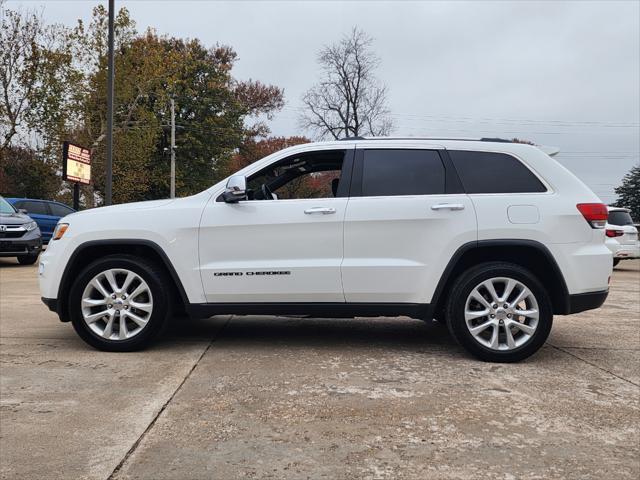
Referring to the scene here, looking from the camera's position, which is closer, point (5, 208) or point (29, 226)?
point (29, 226)

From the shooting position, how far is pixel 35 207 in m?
15.3

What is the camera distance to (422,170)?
439cm

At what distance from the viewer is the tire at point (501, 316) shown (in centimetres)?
407

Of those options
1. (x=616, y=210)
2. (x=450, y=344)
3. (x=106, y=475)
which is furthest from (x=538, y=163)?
(x=616, y=210)

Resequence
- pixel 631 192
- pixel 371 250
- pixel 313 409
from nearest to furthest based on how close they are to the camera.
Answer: pixel 313 409, pixel 371 250, pixel 631 192

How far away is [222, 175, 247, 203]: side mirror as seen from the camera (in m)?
4.19

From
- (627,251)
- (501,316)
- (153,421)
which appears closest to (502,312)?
(501,316)

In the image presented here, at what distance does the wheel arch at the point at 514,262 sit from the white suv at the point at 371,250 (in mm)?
11

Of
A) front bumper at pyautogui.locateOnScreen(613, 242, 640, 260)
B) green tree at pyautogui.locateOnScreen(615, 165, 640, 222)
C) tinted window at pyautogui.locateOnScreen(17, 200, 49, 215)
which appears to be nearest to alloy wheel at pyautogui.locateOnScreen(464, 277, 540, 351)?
front bumper at pyautogui.locateOnScreen(613, 242, 640, 260)

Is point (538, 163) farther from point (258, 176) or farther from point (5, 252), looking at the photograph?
point (5, 252)

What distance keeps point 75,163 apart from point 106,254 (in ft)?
52.4

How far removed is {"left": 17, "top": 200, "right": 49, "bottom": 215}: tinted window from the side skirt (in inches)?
519

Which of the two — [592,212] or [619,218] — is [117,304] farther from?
[619,218]

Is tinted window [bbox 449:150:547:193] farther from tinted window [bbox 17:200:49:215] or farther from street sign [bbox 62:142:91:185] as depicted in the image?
street sign [bbox 62:142:91:185]
